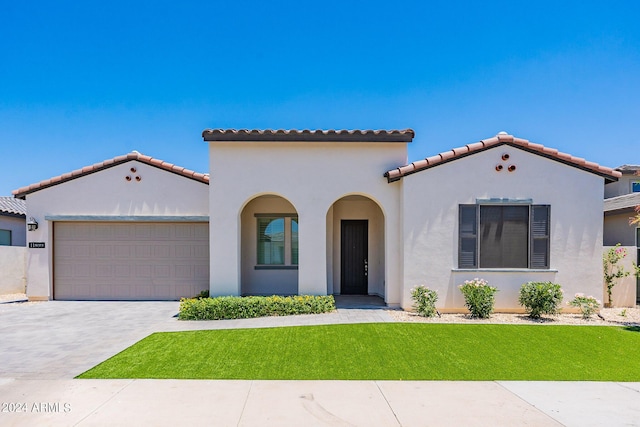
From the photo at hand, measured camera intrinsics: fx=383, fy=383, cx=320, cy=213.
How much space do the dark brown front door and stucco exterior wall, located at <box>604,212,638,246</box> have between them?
28.1 feet

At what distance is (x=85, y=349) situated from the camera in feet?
24.0

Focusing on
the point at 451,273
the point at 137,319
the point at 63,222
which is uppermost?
the point at 63,222

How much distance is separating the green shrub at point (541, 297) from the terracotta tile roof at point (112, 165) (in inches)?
392

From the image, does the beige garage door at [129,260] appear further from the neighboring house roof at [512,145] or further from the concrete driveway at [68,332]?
the neighboring house roof at [512,145]

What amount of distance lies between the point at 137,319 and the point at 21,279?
874cm

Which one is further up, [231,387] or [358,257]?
[358,257]

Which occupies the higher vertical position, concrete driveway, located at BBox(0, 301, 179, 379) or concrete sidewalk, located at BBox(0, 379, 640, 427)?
concrete sidewalk, located at BBox(0, 379, 640, 427)

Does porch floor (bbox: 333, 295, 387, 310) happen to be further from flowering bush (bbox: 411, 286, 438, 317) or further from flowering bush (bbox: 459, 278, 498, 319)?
flowering bush (bbox: 459, 278, 498, 319)

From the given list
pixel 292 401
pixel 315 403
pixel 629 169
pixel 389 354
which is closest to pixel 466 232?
pixel 389 354

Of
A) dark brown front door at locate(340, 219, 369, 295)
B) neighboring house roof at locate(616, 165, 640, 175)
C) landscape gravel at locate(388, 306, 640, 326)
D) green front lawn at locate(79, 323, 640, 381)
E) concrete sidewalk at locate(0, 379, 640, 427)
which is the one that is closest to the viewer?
concrete sidewalk at locate(0, 379, 640, 427)

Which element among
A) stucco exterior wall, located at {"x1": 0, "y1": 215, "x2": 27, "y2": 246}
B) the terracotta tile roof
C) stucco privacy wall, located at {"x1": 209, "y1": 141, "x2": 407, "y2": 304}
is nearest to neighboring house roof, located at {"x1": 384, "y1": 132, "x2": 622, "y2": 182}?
stucco privacy wall, located at {"x1": 209, "y1": 141, "x2": 407, "y2": 304}

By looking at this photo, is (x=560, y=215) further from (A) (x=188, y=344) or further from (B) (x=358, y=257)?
(A) (x=188, y=344)

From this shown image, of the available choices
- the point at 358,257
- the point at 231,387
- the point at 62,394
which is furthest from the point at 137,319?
the point at 358,257

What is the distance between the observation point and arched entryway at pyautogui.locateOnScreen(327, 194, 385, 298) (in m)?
13.1
